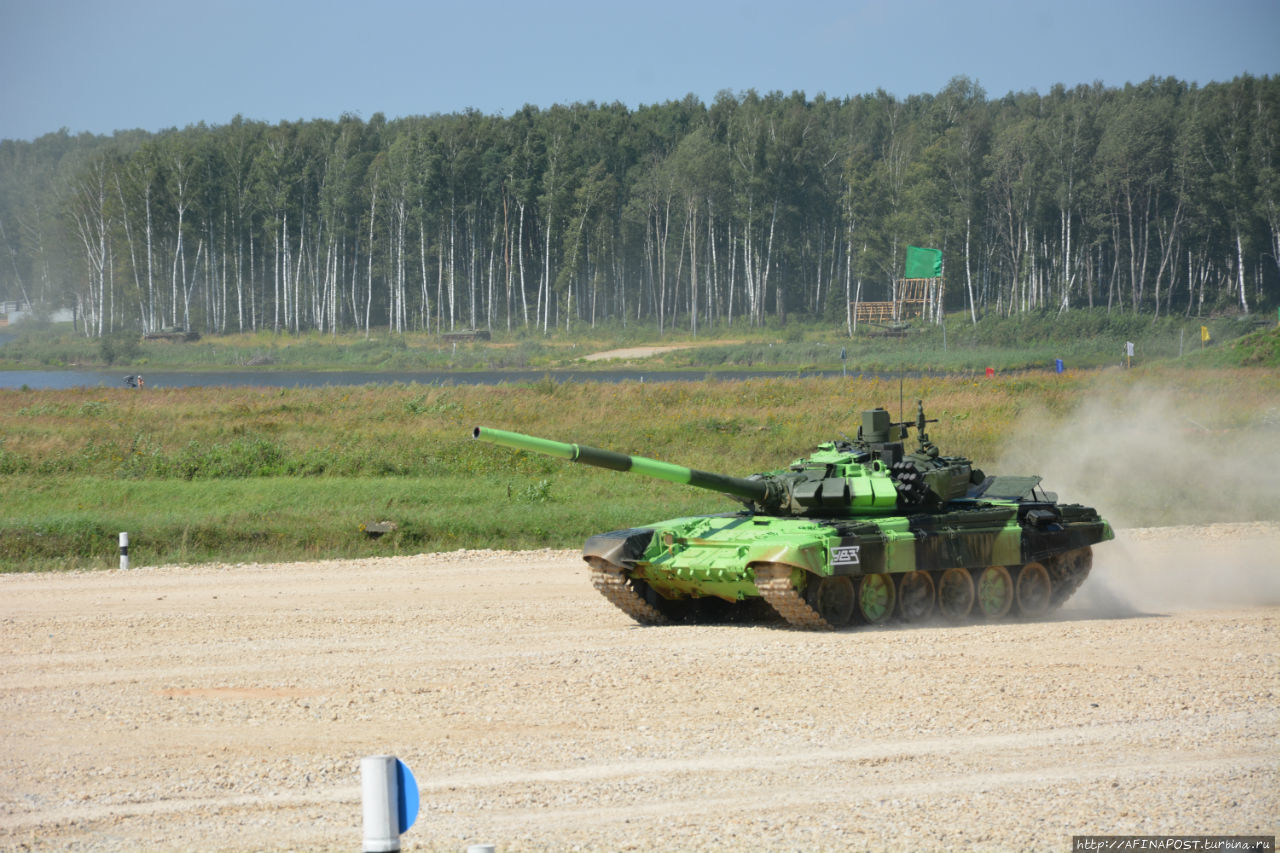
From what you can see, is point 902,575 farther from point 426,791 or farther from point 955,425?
point 955,425

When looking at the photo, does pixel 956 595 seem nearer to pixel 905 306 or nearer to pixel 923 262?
pixel 923 262

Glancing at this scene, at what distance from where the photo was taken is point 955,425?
3177 centimetres

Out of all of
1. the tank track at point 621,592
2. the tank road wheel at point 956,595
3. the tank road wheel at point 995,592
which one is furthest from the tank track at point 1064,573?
the tank track at point 621,592

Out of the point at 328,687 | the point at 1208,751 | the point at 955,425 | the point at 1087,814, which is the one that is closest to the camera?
the point at 1087,814

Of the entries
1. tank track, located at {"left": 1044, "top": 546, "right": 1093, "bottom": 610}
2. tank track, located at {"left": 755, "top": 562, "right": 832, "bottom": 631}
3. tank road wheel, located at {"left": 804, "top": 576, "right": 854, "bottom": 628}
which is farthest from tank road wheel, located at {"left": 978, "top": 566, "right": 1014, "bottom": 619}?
tank track, located at {"left": 755, "top": 562, "right": 832, "bottom": 631}

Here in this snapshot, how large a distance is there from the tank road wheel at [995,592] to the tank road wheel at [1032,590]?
0.14 meters

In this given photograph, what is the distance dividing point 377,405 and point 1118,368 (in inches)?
987

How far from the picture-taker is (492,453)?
1118 inches

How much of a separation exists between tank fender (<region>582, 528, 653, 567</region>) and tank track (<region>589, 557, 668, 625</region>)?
0.13 meters

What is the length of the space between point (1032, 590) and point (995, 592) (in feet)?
2.61

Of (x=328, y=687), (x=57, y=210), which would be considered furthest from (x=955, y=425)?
(x=57, y=210)

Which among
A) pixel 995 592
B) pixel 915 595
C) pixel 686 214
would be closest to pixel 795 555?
pixel 915 595

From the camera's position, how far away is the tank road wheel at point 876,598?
15.0 metres

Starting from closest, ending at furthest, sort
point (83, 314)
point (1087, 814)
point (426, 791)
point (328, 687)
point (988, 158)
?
point (1087, 814) → point (426, 791) → point (328, 687) → point (988, 158) → point (83, 314)
